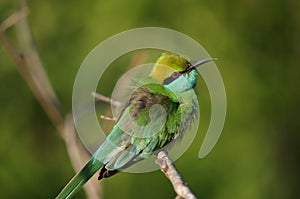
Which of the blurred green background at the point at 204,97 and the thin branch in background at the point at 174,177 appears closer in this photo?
the thin branch in background at the point at 174,177

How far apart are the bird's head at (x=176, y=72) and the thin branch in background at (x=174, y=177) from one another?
0.82ft

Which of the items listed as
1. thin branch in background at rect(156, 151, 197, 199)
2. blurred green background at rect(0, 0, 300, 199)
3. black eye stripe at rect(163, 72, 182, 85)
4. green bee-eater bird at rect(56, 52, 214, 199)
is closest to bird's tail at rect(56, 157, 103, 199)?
green bee-eater bird at rect(56, 52, 214, 199)

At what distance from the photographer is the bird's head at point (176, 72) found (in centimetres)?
242

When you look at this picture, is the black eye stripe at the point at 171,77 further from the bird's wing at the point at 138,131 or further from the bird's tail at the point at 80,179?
the bird's tail at the point at 80,179

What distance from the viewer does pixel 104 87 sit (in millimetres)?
3590

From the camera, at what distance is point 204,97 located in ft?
11.4

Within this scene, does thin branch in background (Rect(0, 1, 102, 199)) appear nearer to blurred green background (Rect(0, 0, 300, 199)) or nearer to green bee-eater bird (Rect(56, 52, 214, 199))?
green bee-eater bird (Rect(56, 52, 214, 199))

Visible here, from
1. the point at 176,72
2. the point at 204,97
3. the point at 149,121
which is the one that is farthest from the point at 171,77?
the point at 204,97

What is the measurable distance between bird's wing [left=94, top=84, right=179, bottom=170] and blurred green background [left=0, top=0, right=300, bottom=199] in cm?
108

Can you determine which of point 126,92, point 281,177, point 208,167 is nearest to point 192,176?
point 208,167

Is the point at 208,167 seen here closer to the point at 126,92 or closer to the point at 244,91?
the point at 244,91

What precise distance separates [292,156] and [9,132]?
136 cm

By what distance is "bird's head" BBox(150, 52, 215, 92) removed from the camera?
2.42 metres

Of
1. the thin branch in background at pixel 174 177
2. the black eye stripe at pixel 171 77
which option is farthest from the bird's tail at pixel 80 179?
the black eye stripe at pixel 171 77
